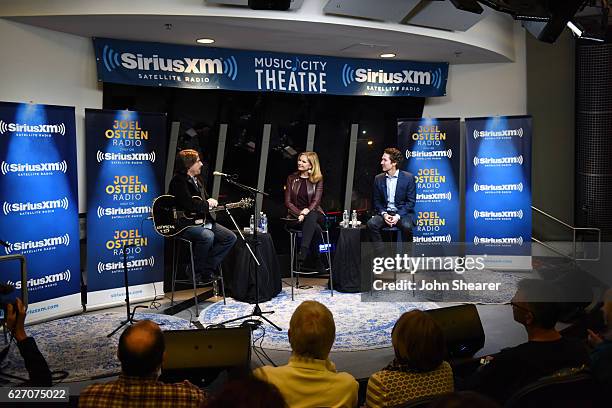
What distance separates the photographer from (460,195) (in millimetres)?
8844

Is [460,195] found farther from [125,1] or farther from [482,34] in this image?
[125,1]

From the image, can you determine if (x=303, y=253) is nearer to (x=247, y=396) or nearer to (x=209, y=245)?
(x=209, y=245)

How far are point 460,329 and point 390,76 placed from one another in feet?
16.1

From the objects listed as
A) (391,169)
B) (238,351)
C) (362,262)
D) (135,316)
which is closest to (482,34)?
(391,169)

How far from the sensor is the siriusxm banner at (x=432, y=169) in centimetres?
805

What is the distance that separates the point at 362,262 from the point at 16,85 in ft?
12.6

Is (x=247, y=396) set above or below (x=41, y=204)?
below

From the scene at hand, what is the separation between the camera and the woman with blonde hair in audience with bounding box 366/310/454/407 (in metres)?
2.38

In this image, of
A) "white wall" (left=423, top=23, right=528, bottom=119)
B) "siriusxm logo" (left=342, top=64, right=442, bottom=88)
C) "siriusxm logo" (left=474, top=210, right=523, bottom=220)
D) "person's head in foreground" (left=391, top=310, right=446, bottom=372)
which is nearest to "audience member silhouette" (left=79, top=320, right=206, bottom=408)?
"person's head in foreground" (left=391, top=310, right=446, bottom=372)

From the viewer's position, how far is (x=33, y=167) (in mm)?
5688

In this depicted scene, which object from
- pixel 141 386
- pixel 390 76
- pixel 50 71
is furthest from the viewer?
pixel 390 76

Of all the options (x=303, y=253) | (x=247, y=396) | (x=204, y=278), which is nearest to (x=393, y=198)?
(x=303, y=253)

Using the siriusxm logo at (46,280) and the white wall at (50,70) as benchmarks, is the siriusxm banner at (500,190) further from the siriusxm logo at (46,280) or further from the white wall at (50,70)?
the siriusxm logo at (46,280)

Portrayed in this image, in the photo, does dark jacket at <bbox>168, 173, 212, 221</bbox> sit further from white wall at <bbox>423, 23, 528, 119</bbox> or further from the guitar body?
white wall at <bbox>423, 23, 528, 119</bbox>
